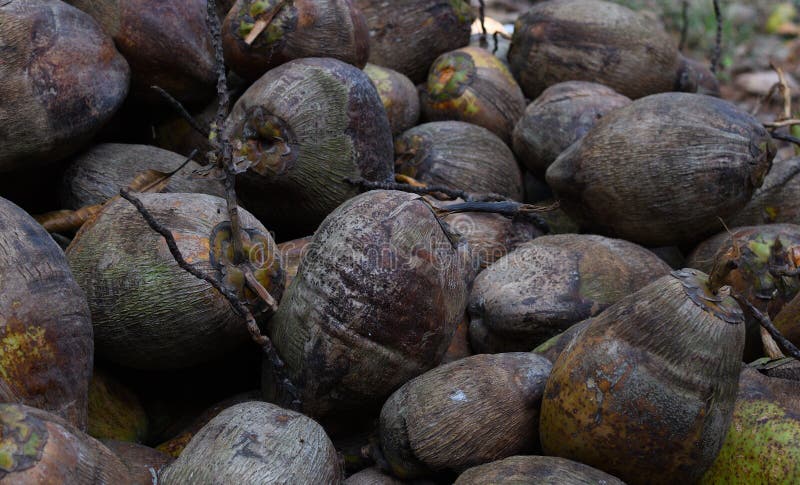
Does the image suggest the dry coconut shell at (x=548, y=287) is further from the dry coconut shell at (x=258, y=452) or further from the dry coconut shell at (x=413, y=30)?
the dry coconut shell at (x=413, y=30)

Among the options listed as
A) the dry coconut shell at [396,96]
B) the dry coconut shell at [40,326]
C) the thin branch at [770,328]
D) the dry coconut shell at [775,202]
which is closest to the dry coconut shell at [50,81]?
the dry coconut shell at [40,326]

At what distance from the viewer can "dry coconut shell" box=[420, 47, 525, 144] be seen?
11.2 ft

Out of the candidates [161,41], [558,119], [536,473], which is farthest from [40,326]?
[558,119]

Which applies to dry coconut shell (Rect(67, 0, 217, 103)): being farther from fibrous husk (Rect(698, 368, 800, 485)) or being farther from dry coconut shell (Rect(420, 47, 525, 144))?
fibrous husk (Rect(698, 368, 800, 485))

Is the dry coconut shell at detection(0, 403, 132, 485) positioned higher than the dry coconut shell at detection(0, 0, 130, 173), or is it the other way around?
the dry coconut shell at detection(0, 0, 130, 173)

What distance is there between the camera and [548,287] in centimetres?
249

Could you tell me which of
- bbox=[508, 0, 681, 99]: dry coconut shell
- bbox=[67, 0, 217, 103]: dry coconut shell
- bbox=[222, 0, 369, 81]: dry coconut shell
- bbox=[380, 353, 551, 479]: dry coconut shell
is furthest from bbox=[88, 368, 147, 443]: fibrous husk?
bbox=[508, 0, 681, 99]: dry coconut shell

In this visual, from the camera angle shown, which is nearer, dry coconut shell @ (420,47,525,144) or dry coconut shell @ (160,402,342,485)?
dry coconut shell @ (160,402,342,485)

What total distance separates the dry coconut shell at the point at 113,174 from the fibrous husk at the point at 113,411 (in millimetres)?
657

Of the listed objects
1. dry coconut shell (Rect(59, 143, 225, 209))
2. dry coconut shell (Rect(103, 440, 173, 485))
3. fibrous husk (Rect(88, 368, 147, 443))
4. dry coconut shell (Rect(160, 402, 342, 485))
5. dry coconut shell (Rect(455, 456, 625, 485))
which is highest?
dry coconut shell (Rect(59, 143, 225, 209))

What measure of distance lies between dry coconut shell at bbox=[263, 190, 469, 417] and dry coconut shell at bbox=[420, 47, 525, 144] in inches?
55.3

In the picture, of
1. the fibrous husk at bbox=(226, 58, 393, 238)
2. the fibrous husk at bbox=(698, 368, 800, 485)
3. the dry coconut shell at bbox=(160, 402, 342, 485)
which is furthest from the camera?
the fibrous husk at bbox=(226, 58, 393, 238)

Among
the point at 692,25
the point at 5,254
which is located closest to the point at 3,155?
the point at 5,254

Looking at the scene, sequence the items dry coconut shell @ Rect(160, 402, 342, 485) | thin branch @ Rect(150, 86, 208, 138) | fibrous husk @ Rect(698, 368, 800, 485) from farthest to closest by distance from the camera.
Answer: thin branch @ Rect(150, 86, 208, 138)
fibrous husk @ Rect(698, 368, 800, 485)
dry coconut shell @ Rect(160, 402, 342, 485)
